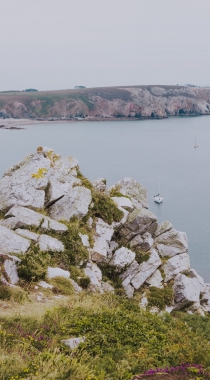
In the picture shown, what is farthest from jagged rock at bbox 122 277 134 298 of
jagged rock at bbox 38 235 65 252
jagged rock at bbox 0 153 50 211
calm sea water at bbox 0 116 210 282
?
calm sea water at bbox 0 116 210 282

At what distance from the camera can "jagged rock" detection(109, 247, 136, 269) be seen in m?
17.8

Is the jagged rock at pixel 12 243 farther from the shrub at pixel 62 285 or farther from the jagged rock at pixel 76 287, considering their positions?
the jagged rock at pixel 76 287

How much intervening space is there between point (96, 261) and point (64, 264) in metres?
3.07

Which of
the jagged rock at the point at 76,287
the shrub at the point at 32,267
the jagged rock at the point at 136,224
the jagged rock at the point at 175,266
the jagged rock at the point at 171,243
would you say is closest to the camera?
the shrub at the point at 32,267

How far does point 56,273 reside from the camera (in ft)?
42.5

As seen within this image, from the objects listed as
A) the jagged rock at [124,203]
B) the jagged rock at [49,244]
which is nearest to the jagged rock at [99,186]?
the jagged rock at [124,203]

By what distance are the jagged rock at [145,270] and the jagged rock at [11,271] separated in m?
7.50

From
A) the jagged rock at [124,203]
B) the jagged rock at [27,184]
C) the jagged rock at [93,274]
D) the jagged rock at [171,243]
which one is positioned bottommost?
the jagged rock at [171,243]

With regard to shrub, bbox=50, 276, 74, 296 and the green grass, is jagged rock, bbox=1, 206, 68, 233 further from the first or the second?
the green grass

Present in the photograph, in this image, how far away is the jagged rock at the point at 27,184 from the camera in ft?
56.0

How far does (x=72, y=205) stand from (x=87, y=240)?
2.07 meters

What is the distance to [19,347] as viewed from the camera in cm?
719

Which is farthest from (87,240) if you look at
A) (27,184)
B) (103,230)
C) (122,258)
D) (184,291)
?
(184,291)

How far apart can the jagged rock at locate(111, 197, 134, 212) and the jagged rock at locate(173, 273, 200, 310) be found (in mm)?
4510
